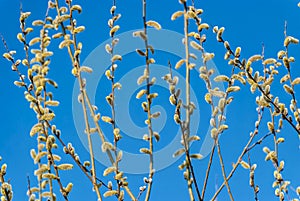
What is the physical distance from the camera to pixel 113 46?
8.09ft

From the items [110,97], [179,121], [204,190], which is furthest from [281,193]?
[110,97]

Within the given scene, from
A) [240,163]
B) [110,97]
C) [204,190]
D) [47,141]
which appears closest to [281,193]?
[240,163]

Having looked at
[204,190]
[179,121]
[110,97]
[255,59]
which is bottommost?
[204,190]

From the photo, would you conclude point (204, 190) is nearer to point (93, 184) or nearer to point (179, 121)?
point (179, 121)

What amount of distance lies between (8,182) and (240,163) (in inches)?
47.3

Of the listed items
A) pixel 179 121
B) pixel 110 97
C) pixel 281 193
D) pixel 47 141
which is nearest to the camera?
pixel 179 121

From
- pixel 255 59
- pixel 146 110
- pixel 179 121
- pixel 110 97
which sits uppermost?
pixel 255 59

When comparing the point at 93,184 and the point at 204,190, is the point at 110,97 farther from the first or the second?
the point at 204,190

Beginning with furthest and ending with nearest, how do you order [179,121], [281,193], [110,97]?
[281,193]
[110,97]
[179,121]

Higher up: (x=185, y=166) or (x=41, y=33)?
(x=41, y=33)

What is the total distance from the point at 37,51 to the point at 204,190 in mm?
1105

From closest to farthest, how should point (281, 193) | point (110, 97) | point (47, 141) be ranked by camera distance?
1. point (47, 141)
2. point (110, 97)
3. point (281, 193)

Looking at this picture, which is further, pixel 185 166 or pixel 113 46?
pixel 113 46

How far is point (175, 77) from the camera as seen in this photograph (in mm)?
2137
